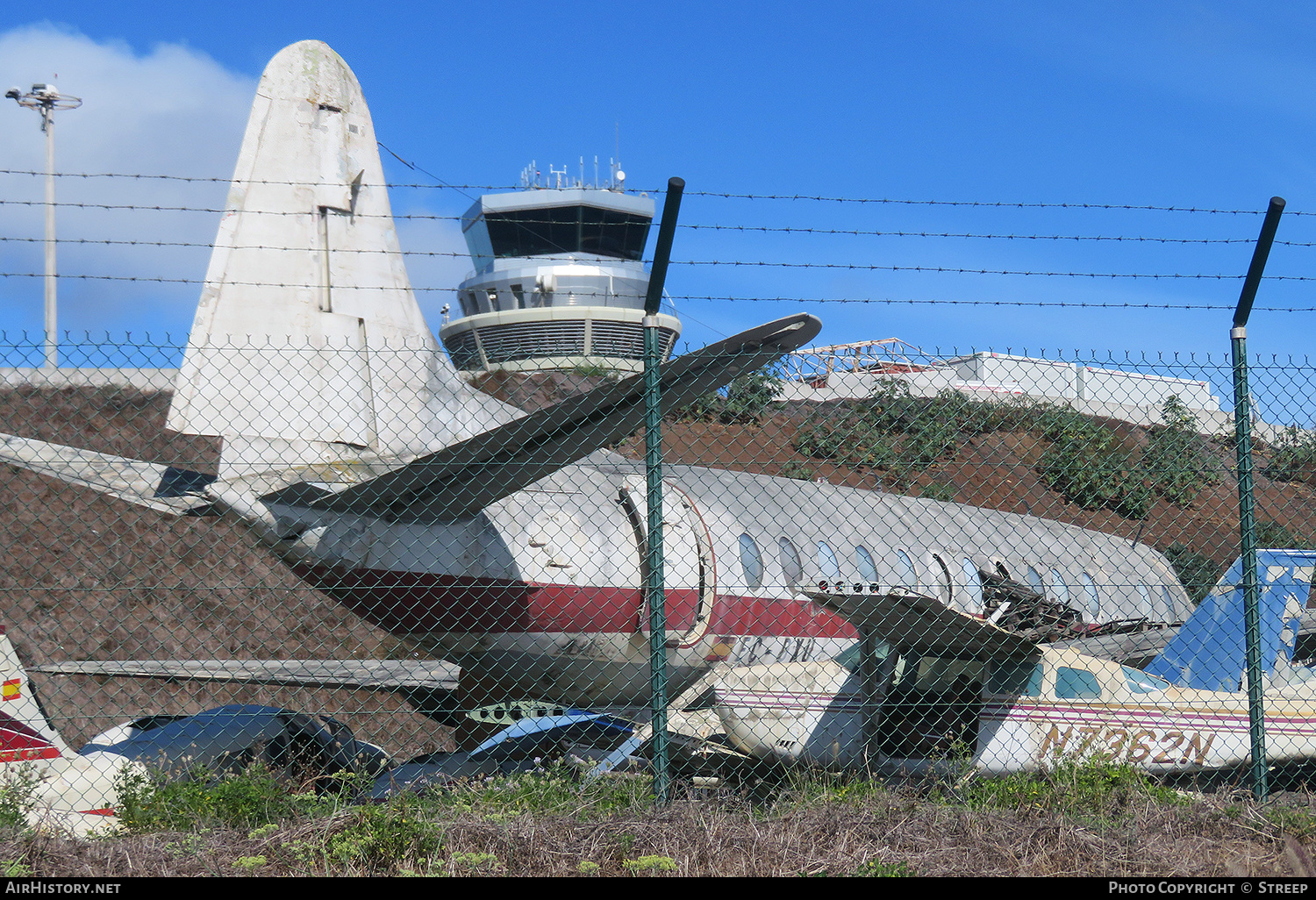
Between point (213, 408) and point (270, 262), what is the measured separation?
1.44 metres

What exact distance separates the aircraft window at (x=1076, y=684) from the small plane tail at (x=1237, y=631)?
1.32 metres

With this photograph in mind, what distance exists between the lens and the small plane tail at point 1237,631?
9.14 meters

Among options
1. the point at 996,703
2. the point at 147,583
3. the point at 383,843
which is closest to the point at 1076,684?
the point at 996,703

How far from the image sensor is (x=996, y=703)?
7945 millimetres

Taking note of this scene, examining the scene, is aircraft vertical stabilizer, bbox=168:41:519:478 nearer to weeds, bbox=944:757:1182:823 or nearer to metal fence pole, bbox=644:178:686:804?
metal fence pole, bbox=644:178:686:804

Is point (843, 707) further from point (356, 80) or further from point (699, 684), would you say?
point (356, 80)

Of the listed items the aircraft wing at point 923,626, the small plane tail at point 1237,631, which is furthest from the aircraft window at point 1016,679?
the small plane tail at point 1237,631

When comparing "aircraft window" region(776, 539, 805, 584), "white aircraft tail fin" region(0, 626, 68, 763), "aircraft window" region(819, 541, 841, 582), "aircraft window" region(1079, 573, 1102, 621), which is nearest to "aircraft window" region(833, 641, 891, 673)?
"aircraft window" region(776, 539, 805, 584)

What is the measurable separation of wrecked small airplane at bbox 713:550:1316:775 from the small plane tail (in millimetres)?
17

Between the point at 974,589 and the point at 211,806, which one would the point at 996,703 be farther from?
the point at 211,806

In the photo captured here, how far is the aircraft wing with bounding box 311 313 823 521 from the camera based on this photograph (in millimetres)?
6410

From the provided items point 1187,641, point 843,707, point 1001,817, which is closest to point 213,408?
point 843,707

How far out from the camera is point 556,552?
30.7 ft

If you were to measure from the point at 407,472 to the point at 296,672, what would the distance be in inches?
207
